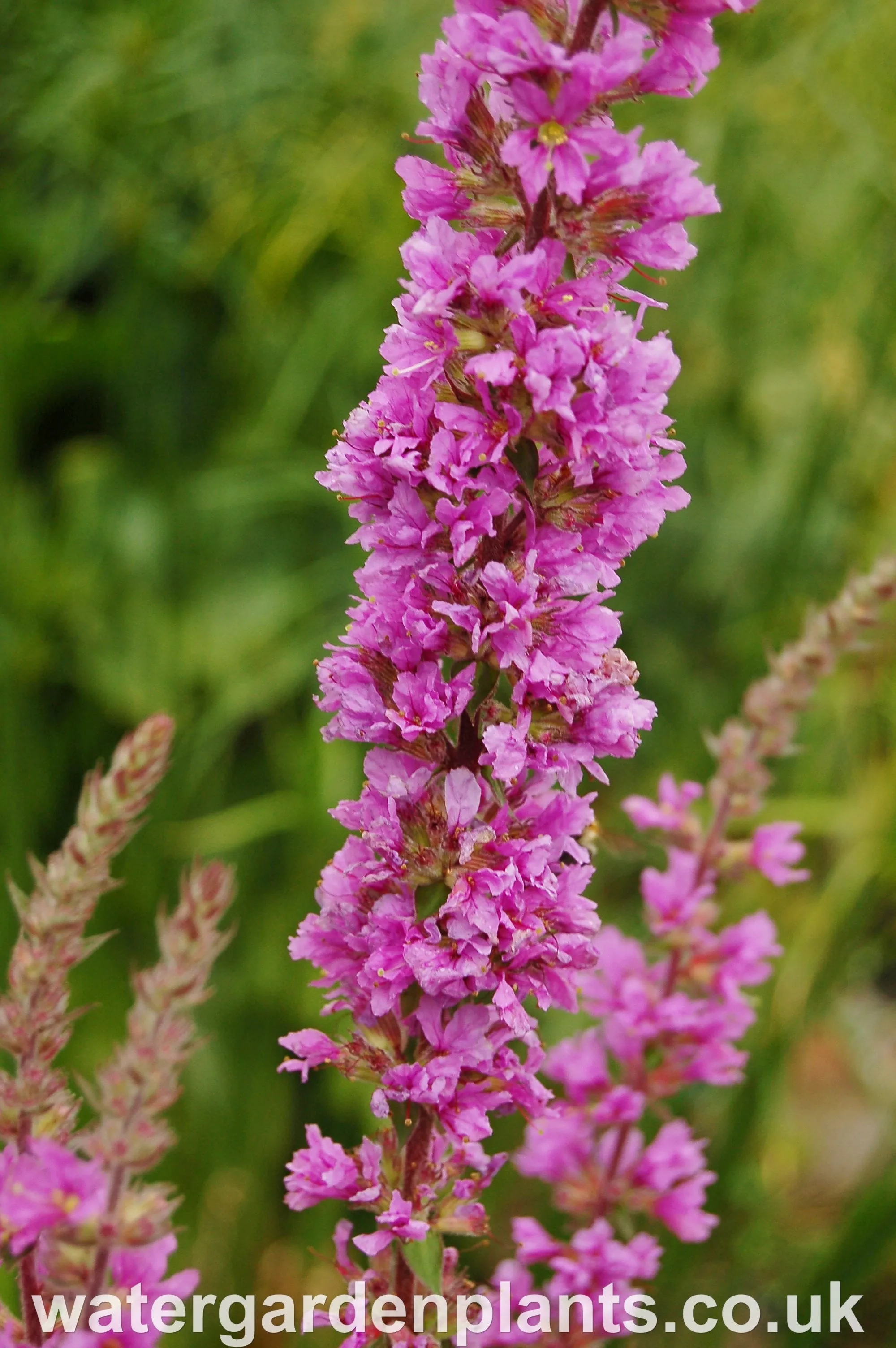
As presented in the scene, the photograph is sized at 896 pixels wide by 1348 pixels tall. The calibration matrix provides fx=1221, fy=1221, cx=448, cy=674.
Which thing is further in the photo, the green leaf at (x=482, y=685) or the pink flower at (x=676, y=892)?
the pink flower at (x=676, y=892)

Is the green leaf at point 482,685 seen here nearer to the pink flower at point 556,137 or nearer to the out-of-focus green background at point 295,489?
the pink flower at point 556,137

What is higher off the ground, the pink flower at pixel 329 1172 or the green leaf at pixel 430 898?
the green leaf at pixel 430 898

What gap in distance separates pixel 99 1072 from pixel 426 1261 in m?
0.19

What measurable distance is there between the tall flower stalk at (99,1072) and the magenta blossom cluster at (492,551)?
10 cm

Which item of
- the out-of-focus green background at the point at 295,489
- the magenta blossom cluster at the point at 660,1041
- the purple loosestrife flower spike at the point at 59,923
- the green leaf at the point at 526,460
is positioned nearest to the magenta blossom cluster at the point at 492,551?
the green leaf at the point at 526,460

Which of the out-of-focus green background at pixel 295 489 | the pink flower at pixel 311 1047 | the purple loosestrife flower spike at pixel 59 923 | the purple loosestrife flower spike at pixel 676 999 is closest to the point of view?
the purple loosestrife flower spike at pixel 59 923

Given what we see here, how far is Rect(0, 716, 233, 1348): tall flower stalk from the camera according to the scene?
56cm

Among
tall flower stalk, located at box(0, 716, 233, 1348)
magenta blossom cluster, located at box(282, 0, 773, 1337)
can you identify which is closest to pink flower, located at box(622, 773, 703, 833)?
magenta blossom cluster, located at box(282, 0, 773, 1337)

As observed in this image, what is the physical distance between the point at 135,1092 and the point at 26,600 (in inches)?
65.8

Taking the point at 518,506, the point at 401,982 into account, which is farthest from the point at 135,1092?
the point at 518,506

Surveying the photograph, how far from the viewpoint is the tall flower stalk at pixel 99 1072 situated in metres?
0.56

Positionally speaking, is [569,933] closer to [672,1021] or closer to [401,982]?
[401,982]

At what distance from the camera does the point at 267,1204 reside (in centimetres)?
174

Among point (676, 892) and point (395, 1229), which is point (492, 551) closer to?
point (395, 1229)
